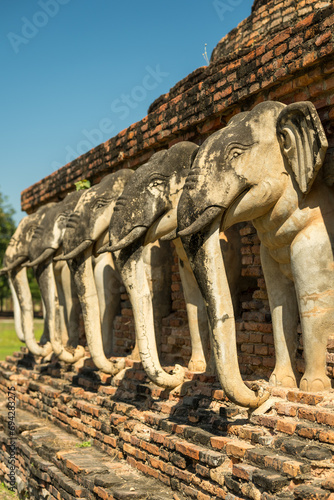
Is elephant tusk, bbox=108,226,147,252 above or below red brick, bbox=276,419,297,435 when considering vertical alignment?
A: above

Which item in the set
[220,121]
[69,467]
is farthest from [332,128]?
[69,467]

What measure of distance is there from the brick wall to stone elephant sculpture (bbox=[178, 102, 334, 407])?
0.23m

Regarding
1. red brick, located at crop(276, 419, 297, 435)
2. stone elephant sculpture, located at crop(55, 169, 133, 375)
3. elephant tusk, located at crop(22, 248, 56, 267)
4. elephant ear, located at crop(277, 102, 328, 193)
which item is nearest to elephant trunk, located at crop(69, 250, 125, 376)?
stone elephant sculpture, located at crop(55, 169, 133, 375)

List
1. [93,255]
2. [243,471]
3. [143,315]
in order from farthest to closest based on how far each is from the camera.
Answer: [93,255] < [143,315] < [243,471]

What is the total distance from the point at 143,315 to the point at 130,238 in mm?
616

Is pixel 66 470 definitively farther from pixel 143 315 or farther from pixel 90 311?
pixel 143 315

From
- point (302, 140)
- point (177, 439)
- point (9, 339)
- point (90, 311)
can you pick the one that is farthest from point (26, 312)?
point (9, 339)

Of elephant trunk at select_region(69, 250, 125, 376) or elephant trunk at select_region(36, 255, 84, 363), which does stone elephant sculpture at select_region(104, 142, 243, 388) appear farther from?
elephant trunk at select_region(36, 255, 84, 363)

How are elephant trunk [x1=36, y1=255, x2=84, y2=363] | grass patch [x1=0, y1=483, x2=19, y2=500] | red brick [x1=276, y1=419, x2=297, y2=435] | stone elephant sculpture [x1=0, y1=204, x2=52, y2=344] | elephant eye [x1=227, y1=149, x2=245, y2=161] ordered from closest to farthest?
1. red brick [x1=276, y1=419, x2=297, y2=435]
2. elephant eye [x1=227, y1=149, x2=245, y2=161]
3. grass patch [x1=0, y1=483, x2=19, y2=500]
4. elephant trunk [x1=36, y1=255, x2=84, y2=363]
5. stone elephant sculpture [x1=0, y1=204, x2=52, y2=344]

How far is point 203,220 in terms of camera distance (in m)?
4.03

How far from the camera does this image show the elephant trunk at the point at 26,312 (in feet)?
26.2

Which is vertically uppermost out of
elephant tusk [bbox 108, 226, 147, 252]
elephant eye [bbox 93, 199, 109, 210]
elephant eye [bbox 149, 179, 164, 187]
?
elephant eye [bbox 93, 199, 109, 210]

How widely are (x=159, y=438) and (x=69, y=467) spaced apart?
104 cm

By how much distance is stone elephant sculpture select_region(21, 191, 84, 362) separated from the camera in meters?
7.43
